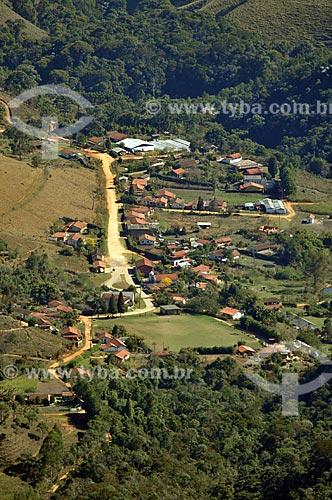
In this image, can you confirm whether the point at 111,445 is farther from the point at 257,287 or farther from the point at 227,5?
the point at 227,5

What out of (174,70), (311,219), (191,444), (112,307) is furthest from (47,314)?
(174,70)

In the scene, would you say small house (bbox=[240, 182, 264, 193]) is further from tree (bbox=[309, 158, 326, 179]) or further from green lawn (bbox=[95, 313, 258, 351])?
green lawn (bbox=[95, 313, 258, 351])

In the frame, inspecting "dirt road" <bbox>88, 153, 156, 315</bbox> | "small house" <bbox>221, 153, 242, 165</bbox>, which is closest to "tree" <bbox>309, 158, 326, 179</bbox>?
"small house" <bbox>221, 153, 242, 165</bbox>

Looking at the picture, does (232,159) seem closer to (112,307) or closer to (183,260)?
(183,260)

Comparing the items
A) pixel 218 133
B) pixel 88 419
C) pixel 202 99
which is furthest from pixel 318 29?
pixel 88 419

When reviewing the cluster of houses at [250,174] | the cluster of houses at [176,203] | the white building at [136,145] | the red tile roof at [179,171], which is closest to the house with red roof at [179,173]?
the red tile roof at [179,171]

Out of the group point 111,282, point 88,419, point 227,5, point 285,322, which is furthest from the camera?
point 227,5
